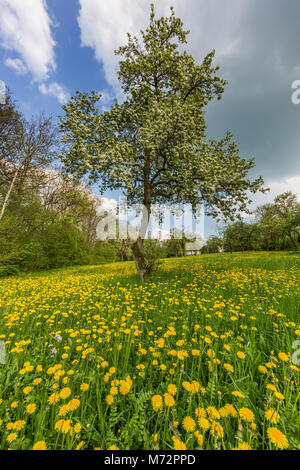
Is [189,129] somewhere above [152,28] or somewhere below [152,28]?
below

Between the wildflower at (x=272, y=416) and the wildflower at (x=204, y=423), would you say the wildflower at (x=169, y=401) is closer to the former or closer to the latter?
the wildflower at (x=204, y=423)

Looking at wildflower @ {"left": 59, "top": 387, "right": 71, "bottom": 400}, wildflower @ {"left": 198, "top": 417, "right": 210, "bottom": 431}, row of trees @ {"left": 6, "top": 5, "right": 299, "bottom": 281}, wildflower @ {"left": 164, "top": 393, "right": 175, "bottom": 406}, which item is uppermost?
row of trees @ {"left": 6, "top": 5, "right": 299, "bottom": 281}

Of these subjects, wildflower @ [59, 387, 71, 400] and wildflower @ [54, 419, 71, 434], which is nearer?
wildflower @ [54, 419, 71, 434]

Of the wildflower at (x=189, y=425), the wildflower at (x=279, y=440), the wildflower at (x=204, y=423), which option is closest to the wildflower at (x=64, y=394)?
the wildflower at (x=189, y=425)

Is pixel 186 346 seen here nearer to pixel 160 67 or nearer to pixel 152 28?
pixel 160 67

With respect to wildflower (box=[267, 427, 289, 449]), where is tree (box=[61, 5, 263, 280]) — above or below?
above

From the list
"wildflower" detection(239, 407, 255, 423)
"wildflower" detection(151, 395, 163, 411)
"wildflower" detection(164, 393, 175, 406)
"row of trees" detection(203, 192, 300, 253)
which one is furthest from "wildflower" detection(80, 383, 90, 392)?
"row of trees" detection(203, 192, 300, 253)

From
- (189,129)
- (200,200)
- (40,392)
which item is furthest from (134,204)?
(40,392)

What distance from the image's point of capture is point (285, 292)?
4406mm

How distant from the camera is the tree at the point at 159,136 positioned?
6936 millimetres

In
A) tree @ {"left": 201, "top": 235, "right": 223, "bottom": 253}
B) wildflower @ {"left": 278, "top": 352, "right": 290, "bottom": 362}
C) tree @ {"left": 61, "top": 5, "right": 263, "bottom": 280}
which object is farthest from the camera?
tree @ {"left": 201, "top": 235, "right": 223, "bottom": 253}

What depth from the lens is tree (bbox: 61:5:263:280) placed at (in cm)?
694

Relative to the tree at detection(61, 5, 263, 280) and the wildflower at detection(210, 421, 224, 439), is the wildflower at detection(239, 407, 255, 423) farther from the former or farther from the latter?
the tree at detection(61, 5, 263, 280)
